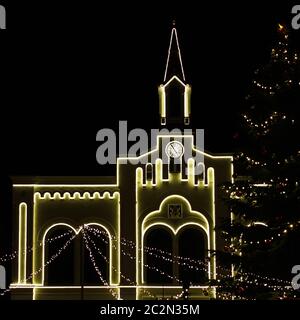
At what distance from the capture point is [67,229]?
34781 mm

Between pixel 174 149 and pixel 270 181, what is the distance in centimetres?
1283

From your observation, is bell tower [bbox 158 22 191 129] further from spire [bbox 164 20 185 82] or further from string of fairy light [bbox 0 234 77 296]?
string of fairy light [bbox 0 234 77 296]

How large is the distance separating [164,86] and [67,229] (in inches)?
315

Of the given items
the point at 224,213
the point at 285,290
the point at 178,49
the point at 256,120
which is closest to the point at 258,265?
the point at 285,290

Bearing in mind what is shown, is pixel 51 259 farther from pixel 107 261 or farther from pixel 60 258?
pixel 107 261

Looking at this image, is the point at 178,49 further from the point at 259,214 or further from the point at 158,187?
the point at 259,214

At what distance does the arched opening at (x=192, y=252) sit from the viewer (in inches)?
1352

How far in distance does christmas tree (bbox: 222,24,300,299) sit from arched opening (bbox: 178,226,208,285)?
406 inches

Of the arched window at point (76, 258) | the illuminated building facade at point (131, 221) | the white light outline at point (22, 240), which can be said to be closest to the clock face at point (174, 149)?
the illuminated building facade at point (131, 221)

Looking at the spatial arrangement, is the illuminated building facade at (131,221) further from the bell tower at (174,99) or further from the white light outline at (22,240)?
the bell tower at (174,99)

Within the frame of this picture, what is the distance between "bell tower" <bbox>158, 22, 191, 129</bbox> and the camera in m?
36.5

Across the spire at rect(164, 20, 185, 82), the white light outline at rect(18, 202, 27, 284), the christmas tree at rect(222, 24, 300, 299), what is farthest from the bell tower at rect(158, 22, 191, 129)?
the christmas tree at rect(222, 24, 300, 299)

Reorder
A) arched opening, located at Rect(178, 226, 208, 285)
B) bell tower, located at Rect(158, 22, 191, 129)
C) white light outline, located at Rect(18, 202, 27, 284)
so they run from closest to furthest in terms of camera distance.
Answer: white light outline, located at Rect(18, 202, 27, 284), arched opening, located at Rect(178, 226, 208, 285), bell tower, located at Rect(158, 22, 191, 129)
